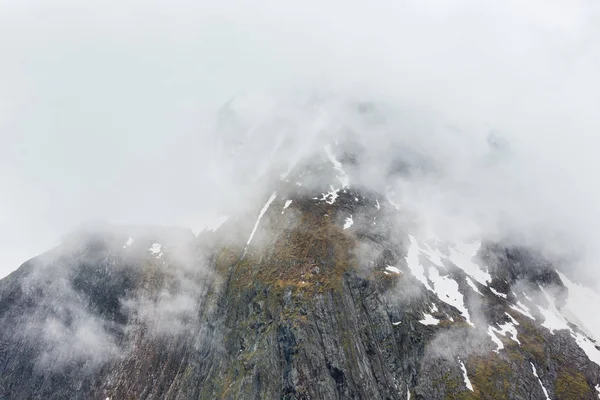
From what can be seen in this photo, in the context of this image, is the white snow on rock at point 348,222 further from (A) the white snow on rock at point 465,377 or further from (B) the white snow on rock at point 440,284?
(A) the white snow on rock at point 465,377

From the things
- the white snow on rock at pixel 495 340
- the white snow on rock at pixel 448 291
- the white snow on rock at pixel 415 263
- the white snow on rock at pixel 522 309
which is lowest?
the white snow on rock at pixel 522 309

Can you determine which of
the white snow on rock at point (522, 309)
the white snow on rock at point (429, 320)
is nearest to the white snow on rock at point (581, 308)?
the white snow on rock at point (522, 309)

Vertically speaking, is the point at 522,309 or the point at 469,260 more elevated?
the point at 469,260

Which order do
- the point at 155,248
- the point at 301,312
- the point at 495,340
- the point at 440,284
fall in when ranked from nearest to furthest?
1. the point at 301,312
2. the point at 495,340
3. the point at 440,284
4. the point at 155,248

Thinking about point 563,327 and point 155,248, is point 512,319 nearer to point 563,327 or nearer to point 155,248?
point 563,327

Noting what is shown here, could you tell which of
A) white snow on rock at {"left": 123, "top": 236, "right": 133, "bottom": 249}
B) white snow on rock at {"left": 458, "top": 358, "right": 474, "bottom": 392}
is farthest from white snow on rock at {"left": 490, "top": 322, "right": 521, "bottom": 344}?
white snow on rock at {"left": 123, "top": 236, "right": 133, "bottom": 249}

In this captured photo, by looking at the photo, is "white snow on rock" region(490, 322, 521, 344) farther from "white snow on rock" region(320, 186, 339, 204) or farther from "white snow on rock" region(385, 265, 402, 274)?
"white snow on rock" region(320, 186, 339, 204)

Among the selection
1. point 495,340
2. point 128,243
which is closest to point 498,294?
point 495,340
